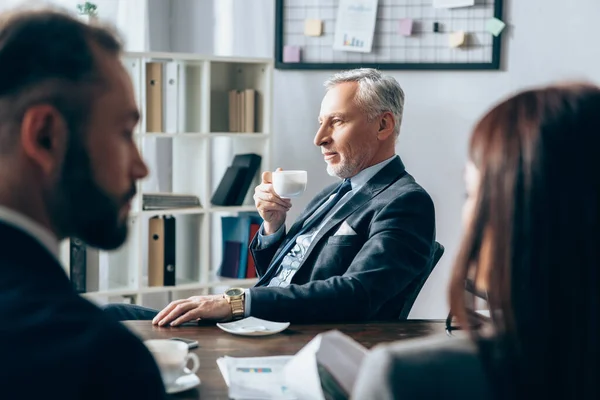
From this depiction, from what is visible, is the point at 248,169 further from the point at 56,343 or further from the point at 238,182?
the point at 56,343

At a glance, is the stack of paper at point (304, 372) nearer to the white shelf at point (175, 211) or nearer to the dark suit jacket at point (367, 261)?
the dark suit jacket at point (367, 261)

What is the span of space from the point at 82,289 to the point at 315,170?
123cm

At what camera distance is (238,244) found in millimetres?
3543

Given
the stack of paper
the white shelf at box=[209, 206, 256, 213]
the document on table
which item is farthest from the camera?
the white shelf at box=[209, 206, 256, 213]

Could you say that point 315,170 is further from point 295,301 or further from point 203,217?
point 295,301

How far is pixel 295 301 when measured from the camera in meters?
1.79

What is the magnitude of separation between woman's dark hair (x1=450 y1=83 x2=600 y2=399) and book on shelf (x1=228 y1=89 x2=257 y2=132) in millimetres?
2685

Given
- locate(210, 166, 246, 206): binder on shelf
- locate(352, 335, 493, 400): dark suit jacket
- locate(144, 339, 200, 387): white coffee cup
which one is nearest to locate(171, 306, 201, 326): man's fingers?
locate(144, 339, 200, 387): white coffee cup

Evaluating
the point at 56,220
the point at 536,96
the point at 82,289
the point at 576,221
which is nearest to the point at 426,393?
the point at 576,221

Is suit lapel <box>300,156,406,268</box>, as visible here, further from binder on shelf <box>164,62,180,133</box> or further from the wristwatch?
binder on shelf <box>164,62,180,133</box>

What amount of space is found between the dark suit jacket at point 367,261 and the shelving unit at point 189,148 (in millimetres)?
1103

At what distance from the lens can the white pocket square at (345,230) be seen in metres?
2.16

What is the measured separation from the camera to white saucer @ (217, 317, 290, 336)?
161cm

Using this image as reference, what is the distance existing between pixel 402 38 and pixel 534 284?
284 cm
